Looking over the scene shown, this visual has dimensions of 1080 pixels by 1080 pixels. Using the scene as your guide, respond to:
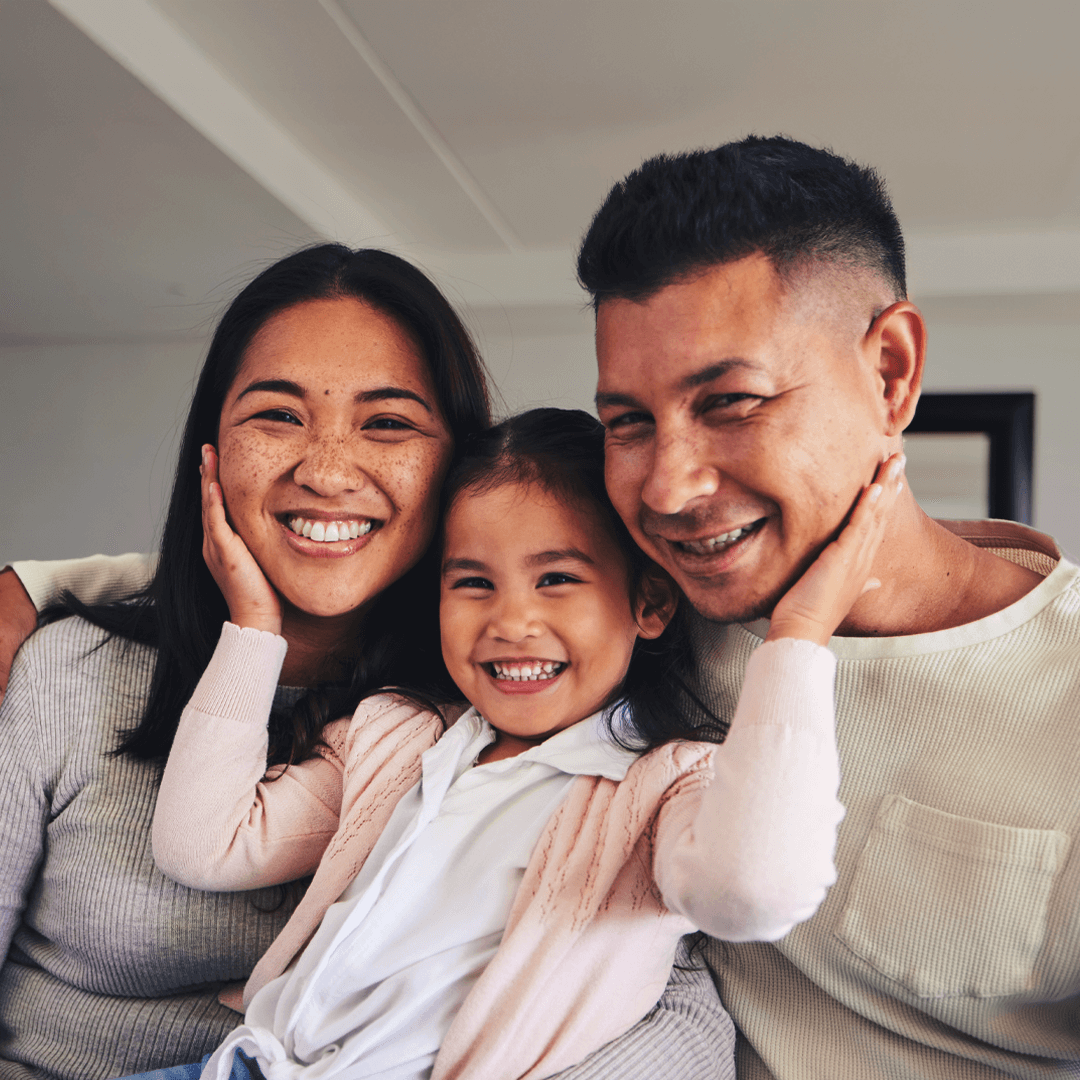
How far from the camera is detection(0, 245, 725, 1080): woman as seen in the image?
4.04 feet

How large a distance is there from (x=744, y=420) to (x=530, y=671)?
39cm

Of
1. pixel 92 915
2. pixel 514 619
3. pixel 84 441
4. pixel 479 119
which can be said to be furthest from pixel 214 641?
pixel 84 441

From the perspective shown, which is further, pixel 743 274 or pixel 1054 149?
pixel 1054 149

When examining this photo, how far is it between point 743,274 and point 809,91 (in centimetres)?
310

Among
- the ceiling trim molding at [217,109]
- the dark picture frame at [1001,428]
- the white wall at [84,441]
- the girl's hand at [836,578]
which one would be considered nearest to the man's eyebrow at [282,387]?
the girl's hand at [836,578]

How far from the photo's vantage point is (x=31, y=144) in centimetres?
370

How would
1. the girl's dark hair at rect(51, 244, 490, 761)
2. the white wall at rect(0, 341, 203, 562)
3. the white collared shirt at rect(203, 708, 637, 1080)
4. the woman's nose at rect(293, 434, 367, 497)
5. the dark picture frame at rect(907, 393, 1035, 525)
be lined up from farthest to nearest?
1. the white wall at rect(0, 341, 203, 562)
2. the dark picture frame at rect(907, 393, 1035, 525)
3. the girl's dark hair at rect(51, 244, 490, 761)
4. the woman's nose at rect(293, 434, 367, 497)
5. the white collared shirt at rect(203, 708, 637, 1080)

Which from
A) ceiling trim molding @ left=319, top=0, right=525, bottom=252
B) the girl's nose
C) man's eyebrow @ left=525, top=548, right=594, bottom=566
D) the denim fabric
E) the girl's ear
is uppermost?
ceiling trim molding @ left=319, top=0, right=525, bottom=252

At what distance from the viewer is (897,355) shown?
114cm

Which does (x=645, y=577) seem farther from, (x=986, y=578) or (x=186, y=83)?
(x=186, y=83)

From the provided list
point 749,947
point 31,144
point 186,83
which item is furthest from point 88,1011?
point 31,144

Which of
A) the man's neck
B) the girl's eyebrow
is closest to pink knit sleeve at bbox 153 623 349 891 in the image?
the girl's eyebrow

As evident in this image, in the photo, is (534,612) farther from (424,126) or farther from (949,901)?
(424,126)

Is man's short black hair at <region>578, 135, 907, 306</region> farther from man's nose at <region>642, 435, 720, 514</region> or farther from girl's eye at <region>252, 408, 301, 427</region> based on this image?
girl's eye at <region>252, 408, 301, 427</region>
